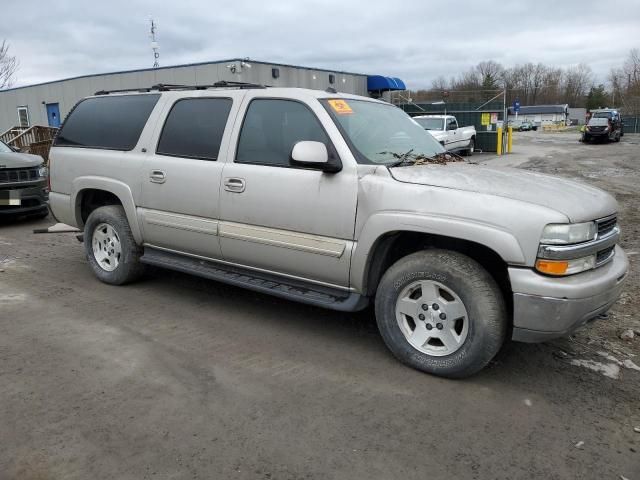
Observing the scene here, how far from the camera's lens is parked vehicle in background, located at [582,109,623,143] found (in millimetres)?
34062

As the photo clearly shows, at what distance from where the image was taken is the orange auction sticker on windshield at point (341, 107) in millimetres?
4120

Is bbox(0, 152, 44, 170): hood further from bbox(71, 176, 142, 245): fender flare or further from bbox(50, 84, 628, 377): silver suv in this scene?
bbox(50, 84, 628, 377): silver suv

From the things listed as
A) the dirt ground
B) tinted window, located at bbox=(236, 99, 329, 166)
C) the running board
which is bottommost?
the dirt ground

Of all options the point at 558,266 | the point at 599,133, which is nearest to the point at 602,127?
the point at 599,133

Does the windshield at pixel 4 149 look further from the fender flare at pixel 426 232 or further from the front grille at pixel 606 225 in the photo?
the front grille at pixel 606 225

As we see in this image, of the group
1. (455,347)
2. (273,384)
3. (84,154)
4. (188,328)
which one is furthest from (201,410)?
(84,154)

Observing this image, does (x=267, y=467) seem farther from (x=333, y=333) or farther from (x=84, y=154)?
(x=84, y=154)

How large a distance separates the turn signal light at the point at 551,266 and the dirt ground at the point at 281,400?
809 millimetres

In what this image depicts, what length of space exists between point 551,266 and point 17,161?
8641 millimetres

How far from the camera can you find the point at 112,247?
5492 mm

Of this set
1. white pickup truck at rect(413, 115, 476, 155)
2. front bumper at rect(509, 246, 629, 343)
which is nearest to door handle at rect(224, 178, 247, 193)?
front bumper at rect(509, 246, 629, 343)

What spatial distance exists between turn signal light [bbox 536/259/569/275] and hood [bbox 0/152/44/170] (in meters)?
8.47

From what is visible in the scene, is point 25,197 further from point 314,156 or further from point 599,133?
point 599,133

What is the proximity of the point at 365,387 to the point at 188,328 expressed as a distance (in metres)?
1.68
